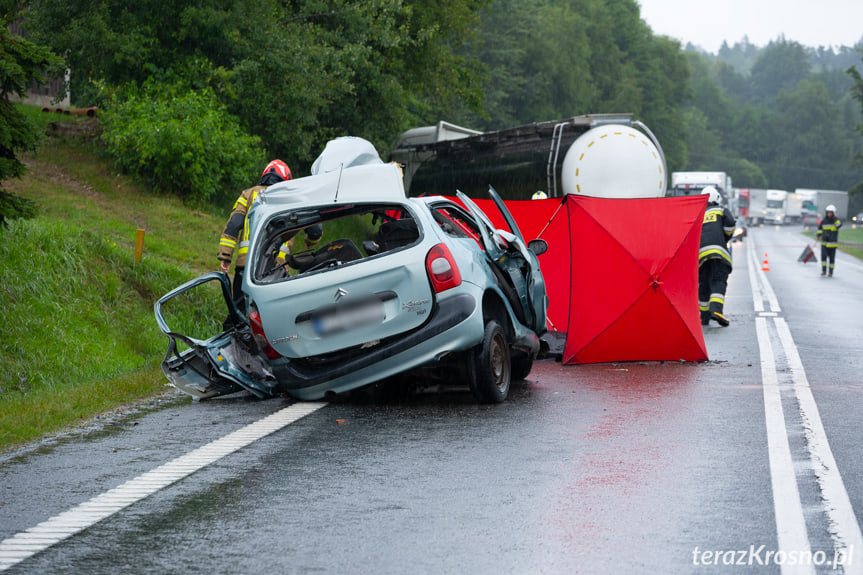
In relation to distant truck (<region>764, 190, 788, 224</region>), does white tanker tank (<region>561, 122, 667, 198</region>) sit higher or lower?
higher

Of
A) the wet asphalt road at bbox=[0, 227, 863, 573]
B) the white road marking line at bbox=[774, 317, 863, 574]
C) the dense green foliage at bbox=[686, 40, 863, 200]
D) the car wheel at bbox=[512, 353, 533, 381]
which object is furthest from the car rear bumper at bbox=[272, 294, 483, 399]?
the dense green foliage at bbox=[686, 40, 863, 200]

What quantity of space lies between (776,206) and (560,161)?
301 ft

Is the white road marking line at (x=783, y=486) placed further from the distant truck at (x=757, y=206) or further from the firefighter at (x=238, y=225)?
the distant truck at (x=757, y=206)

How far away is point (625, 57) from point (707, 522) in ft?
284

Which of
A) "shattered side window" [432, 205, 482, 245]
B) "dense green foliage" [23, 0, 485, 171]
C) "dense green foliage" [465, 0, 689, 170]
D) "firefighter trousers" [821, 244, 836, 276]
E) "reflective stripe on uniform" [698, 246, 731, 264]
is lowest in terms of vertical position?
"firefighter trousers" [821, 244, 836, 276]

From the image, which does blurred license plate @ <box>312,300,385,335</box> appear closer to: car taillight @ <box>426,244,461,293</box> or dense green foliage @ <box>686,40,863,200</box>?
car taillight @ <box>426,244,461,293</box>

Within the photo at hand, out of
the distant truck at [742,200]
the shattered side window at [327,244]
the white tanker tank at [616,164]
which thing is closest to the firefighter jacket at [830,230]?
the white tanker tank at [616,164]

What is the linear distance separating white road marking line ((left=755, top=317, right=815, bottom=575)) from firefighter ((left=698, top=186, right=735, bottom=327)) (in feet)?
18.9

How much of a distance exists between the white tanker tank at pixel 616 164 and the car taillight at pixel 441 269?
13.3 metres

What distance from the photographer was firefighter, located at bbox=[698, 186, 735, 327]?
15.3 metres

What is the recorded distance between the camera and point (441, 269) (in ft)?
25.9

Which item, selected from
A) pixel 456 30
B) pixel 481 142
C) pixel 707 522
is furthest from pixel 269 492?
pixel 456 30

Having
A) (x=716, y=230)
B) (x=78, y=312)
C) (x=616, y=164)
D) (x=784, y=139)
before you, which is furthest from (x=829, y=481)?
(x=784, y=139)

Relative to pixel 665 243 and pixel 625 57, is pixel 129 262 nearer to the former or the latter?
pixel 665 243
